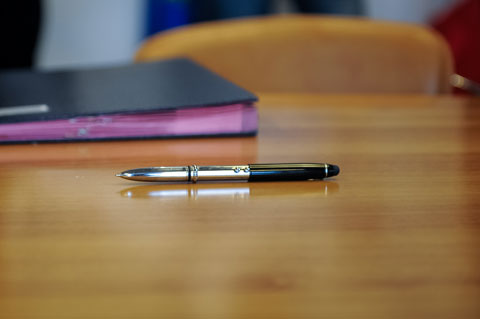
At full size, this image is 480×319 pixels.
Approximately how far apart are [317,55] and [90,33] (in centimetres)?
168

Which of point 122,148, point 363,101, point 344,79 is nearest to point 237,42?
point 344,79

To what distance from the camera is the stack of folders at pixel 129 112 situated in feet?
1.86

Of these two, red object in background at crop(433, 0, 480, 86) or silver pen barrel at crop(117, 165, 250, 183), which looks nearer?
silver pen barrel at crop(117, 165, 250, 183)

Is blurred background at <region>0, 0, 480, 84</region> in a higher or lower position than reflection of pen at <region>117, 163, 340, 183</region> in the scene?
higher

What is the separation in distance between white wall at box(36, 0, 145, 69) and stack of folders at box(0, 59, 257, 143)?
6.56ft

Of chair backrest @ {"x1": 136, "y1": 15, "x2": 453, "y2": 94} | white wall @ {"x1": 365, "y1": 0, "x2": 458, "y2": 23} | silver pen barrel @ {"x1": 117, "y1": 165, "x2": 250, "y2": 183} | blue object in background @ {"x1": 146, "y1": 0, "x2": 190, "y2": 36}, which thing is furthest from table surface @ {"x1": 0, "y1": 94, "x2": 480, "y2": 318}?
white wall @ {"x1": 365, "y1": 0, "x2": 458, "y2": 23}

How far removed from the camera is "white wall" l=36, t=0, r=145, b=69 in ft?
8.32

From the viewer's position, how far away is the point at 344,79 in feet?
3.87

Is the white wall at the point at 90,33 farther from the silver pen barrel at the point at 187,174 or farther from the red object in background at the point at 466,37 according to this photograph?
the silver pen barrel at the point at 187,174

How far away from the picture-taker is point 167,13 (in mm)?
2275

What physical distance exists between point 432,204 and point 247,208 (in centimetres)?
13

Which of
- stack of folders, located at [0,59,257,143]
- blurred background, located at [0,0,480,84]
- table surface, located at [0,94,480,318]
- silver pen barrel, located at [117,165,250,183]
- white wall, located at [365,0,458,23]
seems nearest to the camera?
table surface, located at [0,94,480,318]

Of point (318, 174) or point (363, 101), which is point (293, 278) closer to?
point (318, 174)

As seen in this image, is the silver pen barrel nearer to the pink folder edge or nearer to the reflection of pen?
the reflection of pen
